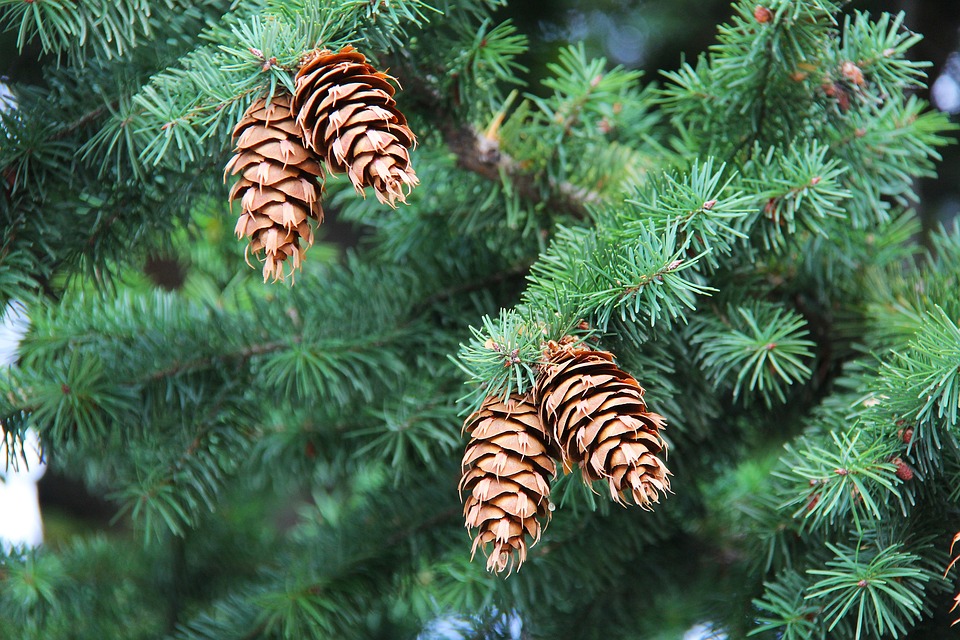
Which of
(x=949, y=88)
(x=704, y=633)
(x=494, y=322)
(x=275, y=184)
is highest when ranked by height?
(x=949, y=88)

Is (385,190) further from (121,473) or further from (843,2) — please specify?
(121,473)

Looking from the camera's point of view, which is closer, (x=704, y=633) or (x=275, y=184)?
(x=275, y=184)

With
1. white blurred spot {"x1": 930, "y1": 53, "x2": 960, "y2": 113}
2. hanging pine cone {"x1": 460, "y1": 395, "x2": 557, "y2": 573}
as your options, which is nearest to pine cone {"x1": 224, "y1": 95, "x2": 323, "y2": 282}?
hanging pine cone {"x1": 460, "y1": 395, "x2": 557, "y2": 573}

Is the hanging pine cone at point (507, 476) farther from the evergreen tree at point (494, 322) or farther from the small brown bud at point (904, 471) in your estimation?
the small brown bud at point (904, 471)

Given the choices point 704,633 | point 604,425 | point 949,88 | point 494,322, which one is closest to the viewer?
point 604,425

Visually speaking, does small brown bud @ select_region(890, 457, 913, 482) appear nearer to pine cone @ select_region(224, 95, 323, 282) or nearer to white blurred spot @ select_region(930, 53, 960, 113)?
pine cone @ select_region(224, 95, 323, 282)

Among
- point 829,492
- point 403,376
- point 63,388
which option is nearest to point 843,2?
point 829,492

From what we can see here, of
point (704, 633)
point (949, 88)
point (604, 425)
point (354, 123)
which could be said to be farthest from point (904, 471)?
point (949, 88)

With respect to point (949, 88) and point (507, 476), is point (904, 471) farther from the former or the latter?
point (949, 88)
